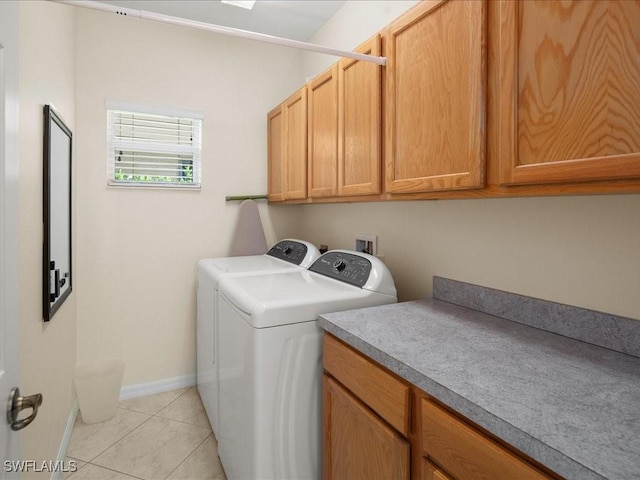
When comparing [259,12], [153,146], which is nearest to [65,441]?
[153,146]

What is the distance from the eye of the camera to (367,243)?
217 centimetres

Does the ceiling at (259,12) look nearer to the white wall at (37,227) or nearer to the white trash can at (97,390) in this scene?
the white wall at (37,227)

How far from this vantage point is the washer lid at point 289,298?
133cm

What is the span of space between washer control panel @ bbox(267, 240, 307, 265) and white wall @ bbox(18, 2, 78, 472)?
1.31 meters

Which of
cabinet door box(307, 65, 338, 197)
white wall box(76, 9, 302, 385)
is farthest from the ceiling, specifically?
cabinet door box(307, 65, 338, 197)

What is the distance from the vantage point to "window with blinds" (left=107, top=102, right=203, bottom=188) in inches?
98.4

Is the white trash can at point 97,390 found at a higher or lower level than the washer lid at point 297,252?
lower

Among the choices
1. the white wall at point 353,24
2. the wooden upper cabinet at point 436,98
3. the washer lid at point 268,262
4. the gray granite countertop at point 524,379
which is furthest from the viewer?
the washer lid at point 268,262

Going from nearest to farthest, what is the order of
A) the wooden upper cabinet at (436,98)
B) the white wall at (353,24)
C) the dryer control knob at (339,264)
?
the wooden upper cabinet at (436,98) → the dryer control knob at (339,264) → the white wall at (353,24)

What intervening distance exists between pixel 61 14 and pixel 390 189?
199 cm

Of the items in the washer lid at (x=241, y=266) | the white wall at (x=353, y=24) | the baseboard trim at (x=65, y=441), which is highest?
the white wall at (x=353, y=24)

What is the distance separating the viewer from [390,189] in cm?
144

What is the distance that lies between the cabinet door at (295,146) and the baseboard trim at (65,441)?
1908 millimetres

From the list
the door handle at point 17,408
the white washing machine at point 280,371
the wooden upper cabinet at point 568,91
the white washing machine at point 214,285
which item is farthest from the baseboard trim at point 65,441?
the wooden upper cabinet at point 568,91
